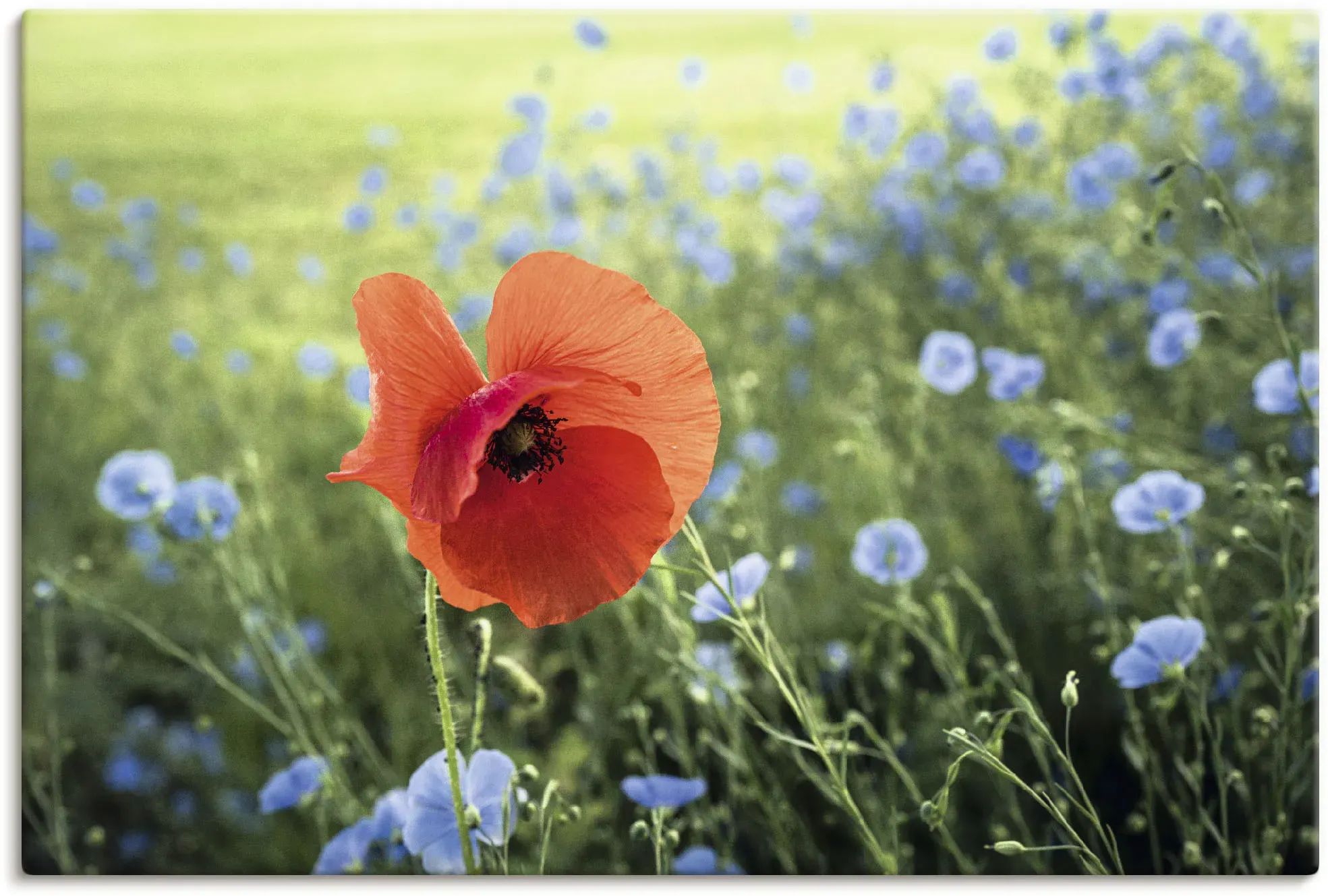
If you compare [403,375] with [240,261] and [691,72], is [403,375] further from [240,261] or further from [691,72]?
[240,261]

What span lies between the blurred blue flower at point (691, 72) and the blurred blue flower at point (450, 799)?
0.91 m

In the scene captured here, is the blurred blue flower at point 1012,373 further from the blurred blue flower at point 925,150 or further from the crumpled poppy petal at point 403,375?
the crumpled poppy petal at point 403,375

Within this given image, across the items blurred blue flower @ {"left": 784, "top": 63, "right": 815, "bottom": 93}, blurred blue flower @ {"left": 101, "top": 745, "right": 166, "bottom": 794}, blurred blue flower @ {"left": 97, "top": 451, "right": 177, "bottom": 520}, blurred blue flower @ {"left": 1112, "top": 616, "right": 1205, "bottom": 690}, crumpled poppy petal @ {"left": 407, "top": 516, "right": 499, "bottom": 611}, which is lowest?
blurred blue flower @ {"left": 101, "top": 745, "right": 166, "bottom": 794}

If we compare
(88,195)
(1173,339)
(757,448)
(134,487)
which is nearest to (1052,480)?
(1173,339)

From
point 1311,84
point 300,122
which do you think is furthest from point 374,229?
point 1311,84

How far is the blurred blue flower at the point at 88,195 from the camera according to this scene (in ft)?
4.93

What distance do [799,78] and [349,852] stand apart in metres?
1.08

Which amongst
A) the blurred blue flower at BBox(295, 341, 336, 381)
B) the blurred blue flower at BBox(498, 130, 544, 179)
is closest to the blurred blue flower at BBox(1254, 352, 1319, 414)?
the blurred blue flower at BBox(498, 130, 544, 179)

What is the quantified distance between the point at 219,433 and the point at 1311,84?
1627 millimetres

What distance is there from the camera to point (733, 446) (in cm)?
181

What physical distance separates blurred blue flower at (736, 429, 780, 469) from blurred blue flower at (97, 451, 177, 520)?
0.75 meters

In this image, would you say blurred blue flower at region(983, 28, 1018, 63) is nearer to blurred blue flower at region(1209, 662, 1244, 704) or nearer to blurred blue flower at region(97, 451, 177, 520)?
blurred blue flower at region(1209, 662, 1244, 704)

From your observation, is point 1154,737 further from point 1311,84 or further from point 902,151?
point 902,151

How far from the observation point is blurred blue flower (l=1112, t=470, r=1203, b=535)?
1.18 m
